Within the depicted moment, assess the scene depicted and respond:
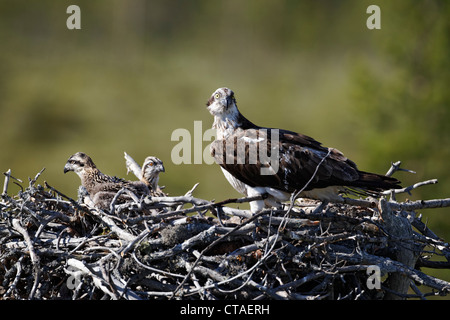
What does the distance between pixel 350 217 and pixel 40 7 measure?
2372 centimetres

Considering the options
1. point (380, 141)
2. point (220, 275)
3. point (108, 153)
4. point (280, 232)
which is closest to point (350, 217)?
point (280, 232)

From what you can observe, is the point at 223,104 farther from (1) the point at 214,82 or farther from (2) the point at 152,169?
(1) the point at 214,82

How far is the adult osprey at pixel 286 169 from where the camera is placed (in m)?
4.81

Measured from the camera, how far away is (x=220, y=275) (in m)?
4.14

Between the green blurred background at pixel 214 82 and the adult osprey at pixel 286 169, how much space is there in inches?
275

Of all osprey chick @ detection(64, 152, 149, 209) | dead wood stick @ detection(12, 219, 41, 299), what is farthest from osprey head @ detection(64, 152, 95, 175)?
dead wood stick @ detection(12, 219, 41, 299)

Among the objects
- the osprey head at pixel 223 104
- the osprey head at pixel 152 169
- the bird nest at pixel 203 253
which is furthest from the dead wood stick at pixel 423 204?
the osprey head at pixel 152 169

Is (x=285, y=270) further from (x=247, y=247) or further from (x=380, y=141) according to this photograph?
(x=380, y=141)

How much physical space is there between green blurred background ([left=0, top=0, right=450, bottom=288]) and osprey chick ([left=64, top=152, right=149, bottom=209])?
674cm

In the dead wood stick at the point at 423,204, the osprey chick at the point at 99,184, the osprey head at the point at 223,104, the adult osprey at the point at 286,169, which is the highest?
the osprey head at the point at 223,104

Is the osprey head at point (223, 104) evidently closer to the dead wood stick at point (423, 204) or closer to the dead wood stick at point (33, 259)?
the dead wood stick at point (423, 204)

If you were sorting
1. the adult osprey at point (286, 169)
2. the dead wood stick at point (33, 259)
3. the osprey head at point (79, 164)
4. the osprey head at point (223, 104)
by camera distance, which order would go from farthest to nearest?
the osprey head at point (79, 164), the osprey head at point (223, 104), the adult osprey at point (286, 169), the dead wood stick at point (33, 259)

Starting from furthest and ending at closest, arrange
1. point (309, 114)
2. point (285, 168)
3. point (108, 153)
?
point (309, 114), point (108, 153), point (285, 168)

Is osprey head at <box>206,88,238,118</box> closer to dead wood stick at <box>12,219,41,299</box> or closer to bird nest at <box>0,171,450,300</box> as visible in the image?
bird nest at <box>0,171,450,300</box>
